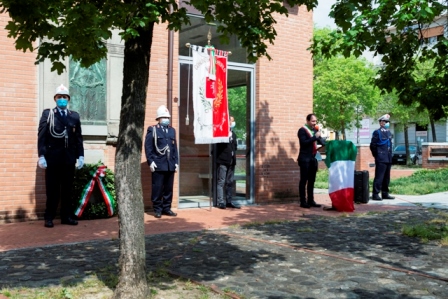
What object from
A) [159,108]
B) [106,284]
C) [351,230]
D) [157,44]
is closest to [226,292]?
[106,284]

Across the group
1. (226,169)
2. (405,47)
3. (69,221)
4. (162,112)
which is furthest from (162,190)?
(405,47)

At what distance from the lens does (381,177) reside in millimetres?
12922

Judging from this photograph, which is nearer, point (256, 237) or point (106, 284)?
point (106, 284)

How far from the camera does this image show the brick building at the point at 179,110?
8.45 m

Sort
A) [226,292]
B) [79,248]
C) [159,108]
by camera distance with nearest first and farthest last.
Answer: [226,292], [79,248], [159,108]

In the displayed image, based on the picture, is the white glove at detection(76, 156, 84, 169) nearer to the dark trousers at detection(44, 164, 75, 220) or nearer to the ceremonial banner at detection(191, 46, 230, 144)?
the dark trousers at detection(44, 164, 75, 220)

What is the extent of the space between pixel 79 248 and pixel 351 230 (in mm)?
4116

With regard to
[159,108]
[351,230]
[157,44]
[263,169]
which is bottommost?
[351,230]

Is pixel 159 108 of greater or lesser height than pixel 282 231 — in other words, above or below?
above

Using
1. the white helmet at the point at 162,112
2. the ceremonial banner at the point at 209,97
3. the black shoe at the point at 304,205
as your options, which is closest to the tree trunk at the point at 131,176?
the white helmet at the point at 162,112

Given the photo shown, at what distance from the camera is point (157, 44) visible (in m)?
9.88

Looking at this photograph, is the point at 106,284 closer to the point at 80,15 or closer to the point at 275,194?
the point at 80,15

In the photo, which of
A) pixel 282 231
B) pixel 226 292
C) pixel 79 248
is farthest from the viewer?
pixel 282 231

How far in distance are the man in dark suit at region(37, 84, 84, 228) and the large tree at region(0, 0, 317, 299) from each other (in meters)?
3.99
